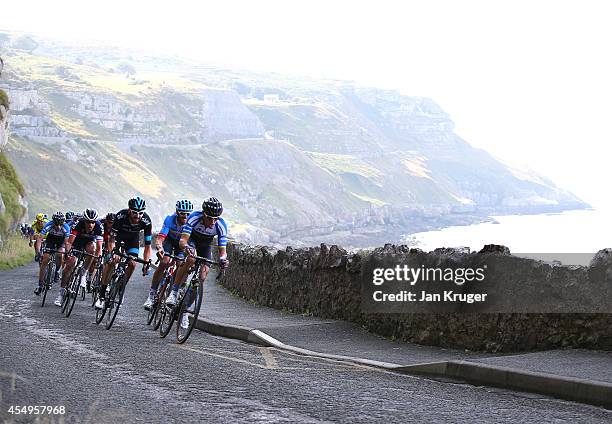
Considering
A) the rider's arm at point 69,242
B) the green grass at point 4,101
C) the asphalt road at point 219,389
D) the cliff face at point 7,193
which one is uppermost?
the green grass at point 4,101

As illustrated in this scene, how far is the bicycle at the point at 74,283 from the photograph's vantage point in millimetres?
18047

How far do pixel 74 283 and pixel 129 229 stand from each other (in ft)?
8.56

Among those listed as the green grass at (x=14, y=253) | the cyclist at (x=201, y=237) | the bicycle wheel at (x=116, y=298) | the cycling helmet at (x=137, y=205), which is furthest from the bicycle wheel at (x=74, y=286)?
the green grass at (x=14, y=253)

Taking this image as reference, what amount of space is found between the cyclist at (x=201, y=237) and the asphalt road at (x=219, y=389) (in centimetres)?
95

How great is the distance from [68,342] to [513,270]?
6037 millimetres

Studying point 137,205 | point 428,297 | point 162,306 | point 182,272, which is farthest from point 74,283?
point 428,297

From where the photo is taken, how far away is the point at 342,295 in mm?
17297

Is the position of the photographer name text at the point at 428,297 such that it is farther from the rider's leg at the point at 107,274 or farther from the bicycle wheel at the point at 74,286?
the bicycle wheel at the point at 74,286

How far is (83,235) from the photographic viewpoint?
62.4 ft

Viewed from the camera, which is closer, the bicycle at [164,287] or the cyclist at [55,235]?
the bicycle at [164,287]

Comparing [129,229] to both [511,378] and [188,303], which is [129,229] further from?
[511,378]

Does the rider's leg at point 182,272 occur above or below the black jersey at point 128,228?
below

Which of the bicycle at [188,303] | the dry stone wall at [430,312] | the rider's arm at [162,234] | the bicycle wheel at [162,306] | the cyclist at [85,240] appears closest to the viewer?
the dry stone wall at [430,312]

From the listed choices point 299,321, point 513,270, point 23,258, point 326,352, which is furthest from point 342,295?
point 23,258
